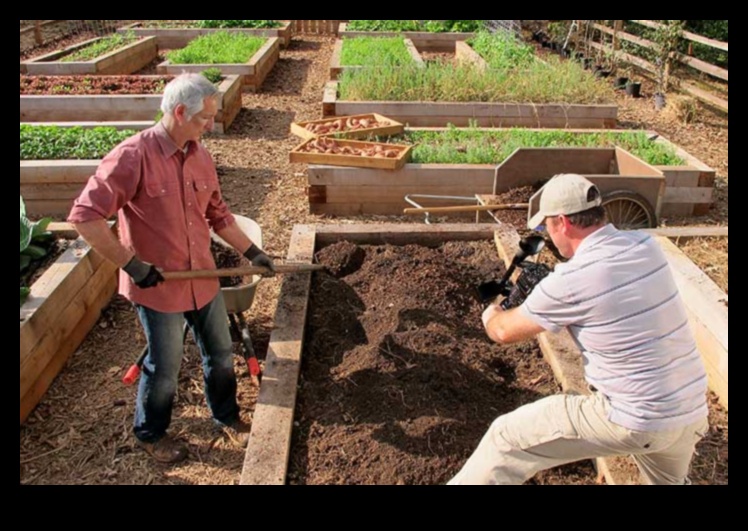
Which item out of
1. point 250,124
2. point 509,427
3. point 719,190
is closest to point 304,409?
point 509,427

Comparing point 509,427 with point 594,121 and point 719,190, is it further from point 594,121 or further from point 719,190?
point 594,121

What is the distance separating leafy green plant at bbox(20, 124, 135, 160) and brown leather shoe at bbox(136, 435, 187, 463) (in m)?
4.38

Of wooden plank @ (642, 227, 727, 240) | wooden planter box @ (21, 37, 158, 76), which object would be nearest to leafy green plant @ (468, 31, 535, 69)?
wooden plank @ (642, 227, 727, 240)

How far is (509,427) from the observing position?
2.79 meters

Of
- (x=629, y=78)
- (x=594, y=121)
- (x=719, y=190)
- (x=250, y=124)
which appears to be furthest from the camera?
(x=629, y=78)

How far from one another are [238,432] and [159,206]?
1.53 m

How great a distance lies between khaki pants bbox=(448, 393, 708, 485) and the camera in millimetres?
2643

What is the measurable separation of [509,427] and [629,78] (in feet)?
41.9

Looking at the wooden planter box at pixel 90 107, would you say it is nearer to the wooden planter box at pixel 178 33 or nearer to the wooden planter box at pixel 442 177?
the wooden planter box at pixel 442 177

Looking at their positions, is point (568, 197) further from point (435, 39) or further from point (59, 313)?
point (435, 39)

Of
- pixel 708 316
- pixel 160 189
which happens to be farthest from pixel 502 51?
pixel 160 189

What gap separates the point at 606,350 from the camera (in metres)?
2.60

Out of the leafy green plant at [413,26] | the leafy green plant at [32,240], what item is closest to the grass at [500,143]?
the leafy green plant at [32,240]

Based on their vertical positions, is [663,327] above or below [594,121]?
below
